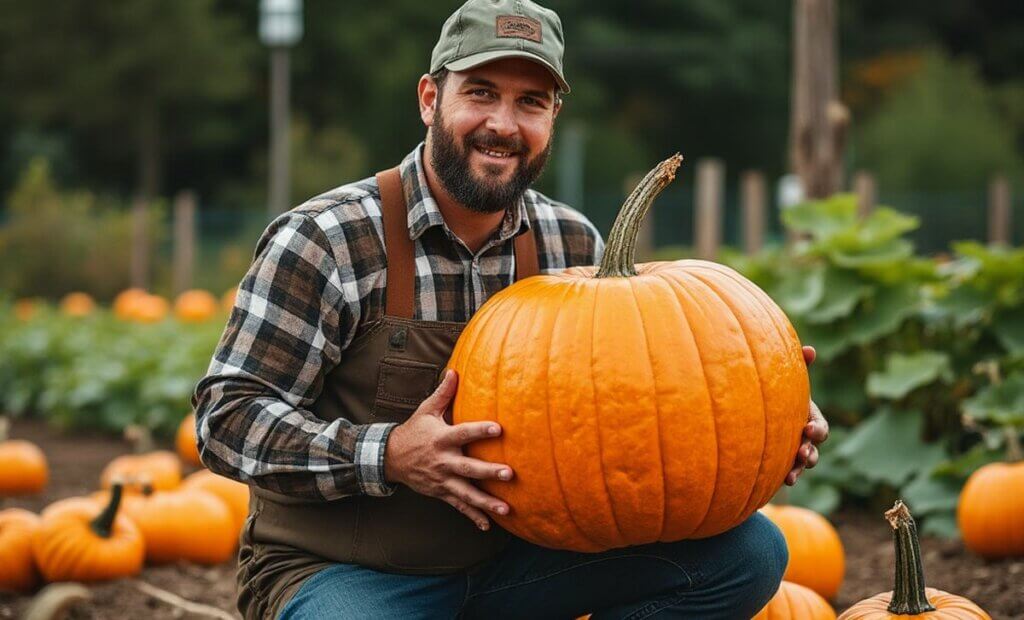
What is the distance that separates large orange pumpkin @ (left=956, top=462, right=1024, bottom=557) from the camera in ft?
12.5

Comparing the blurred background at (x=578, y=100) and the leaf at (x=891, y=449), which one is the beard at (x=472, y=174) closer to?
the leaf at (x=891, y=449)

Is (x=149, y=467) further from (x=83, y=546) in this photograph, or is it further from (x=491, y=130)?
(x=491, y=130)

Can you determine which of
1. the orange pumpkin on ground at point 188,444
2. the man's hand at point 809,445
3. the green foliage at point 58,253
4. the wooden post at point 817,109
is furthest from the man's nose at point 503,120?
the green foliage at point 58,253

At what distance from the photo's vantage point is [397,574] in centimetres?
258

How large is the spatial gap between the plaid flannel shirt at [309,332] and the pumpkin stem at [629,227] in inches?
14.1

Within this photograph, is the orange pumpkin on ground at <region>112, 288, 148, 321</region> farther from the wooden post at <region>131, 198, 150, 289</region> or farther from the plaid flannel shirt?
the plaid flannel shirt

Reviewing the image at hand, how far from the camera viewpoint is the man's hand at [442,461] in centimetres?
233

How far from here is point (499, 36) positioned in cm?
258

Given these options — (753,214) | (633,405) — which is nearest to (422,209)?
(633,405)

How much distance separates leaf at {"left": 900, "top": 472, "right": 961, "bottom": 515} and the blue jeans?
199 cm

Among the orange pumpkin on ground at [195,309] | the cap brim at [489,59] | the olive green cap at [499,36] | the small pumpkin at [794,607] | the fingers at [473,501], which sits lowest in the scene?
the orange pumpkin on ground at [195,309]

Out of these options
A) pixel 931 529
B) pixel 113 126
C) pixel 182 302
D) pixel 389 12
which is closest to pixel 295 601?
pixel 931 529

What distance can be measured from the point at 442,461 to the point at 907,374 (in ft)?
9.64

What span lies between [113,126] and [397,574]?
29983mm
